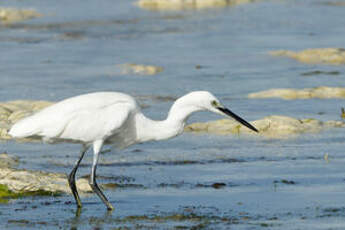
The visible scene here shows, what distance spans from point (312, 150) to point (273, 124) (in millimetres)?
1314

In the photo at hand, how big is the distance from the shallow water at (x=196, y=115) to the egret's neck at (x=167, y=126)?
1.87 ft

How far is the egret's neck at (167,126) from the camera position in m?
8.91

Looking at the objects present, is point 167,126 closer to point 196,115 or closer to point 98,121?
point 98,121

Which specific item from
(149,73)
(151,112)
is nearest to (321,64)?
(149,73)

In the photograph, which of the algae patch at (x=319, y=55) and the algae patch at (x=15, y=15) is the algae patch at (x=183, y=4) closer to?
the algae patch at (x=15, y=15)

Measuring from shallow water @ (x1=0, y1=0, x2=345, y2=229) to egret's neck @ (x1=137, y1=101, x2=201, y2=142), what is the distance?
1.87 feet

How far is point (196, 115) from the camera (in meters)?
13.8

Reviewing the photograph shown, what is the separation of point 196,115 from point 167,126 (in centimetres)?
477

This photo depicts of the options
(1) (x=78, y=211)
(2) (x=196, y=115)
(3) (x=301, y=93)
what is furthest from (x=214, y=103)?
(3) (x=301, y=93)

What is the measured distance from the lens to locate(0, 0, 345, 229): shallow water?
8352 mm

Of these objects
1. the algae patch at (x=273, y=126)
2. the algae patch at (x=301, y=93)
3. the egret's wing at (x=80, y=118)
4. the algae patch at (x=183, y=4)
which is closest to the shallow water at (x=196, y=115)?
the algae patch at (x=273, y=126)

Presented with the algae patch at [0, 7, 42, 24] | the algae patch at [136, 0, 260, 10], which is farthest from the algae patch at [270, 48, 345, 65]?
the algae patch at [136, 0, 260, 10]

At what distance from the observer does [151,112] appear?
14047mm

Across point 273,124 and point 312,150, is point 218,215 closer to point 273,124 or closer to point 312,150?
point 312,150
